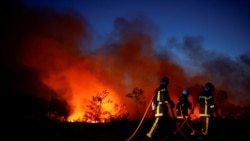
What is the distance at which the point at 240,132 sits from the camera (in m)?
15.7

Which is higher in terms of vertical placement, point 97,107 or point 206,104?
point 97,107

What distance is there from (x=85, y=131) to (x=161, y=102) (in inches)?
191

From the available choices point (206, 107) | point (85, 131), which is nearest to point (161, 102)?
point (206, 107)

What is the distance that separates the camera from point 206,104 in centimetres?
1286

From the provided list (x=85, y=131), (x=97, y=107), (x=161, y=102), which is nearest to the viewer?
(x=161, y=102)

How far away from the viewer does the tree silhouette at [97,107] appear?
27248mm

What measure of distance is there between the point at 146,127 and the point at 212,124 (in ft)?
13.8

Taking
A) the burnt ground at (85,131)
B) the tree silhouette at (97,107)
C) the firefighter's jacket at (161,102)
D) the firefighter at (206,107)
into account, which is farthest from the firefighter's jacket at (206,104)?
the tree silhouette at (97,107)

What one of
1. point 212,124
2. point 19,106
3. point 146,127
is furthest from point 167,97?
point 19,106

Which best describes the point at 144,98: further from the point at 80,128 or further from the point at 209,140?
the point at 209,140

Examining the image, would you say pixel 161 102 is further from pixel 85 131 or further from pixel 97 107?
pixel 97 107

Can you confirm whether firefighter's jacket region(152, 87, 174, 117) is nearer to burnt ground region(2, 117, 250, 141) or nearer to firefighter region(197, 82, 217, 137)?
burnt ground region(2, 117, 250, 141)

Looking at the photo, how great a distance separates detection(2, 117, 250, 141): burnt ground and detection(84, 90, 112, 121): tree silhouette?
10394 mm

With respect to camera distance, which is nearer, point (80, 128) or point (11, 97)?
point (80, 128)
